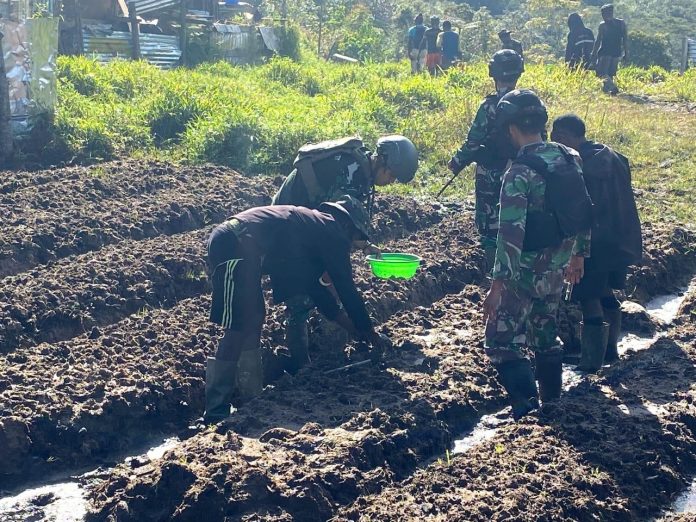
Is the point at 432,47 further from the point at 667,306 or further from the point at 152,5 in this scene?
the point at 667,306

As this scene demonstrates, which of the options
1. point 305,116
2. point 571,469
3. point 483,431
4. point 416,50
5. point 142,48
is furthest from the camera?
point 416,50

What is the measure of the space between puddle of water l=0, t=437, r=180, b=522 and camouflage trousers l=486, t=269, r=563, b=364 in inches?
95.0

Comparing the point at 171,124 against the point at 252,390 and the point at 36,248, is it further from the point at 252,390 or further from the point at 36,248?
the point at 252,390

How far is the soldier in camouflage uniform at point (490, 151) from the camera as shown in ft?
25.3

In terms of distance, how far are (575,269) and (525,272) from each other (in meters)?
0.50

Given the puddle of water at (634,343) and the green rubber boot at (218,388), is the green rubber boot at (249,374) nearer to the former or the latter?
the green rubber boot at (218,388)

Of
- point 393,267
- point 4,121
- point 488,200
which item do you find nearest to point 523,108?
point 393,267

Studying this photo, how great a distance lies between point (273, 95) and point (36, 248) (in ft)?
29.0

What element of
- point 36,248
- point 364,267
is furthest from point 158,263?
point 364,267

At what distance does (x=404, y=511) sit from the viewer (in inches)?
178

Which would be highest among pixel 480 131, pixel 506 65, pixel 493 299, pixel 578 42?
pixel 506 65

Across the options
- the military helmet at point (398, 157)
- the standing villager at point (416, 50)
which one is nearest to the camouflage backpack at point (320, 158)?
the military helmet at point (398, 157)

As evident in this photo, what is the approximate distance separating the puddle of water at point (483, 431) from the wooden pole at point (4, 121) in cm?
750

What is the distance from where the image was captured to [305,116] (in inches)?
535
